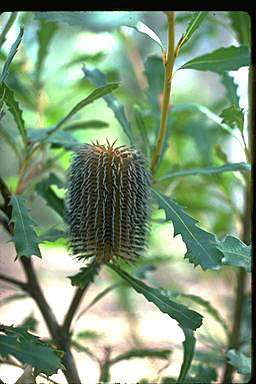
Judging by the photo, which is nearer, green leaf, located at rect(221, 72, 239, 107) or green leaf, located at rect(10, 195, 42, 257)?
green leaf, located at rect(10, 195, 42, 257)

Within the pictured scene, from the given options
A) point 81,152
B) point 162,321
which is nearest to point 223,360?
point 81,152

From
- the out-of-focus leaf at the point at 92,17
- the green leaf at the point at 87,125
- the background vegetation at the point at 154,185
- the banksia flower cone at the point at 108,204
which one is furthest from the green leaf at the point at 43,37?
the banksia flower cone at the point at 108,204

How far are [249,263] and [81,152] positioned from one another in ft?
0.87

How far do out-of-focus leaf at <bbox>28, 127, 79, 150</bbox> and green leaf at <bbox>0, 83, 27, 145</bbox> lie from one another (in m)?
0.02

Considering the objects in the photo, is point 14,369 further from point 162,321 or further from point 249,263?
point 162,321

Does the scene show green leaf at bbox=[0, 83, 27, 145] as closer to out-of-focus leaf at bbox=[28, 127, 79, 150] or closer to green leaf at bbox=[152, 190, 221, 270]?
out-of-focus leaf at bbox=[28, 127, 79, 150]

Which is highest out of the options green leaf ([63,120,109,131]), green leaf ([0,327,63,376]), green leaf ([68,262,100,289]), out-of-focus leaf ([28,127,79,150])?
green leaf ([63,120,109,131])

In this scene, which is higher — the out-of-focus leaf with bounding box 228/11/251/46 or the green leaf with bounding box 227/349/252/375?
the out-of-focus leaf with bounding box 228/11/251/46

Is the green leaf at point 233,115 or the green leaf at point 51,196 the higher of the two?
the green leaf at point 233,115

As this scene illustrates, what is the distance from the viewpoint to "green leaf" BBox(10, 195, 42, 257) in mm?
712

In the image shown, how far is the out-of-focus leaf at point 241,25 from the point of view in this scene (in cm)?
105

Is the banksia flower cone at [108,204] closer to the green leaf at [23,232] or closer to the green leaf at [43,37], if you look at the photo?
the green leaf at [23,232]

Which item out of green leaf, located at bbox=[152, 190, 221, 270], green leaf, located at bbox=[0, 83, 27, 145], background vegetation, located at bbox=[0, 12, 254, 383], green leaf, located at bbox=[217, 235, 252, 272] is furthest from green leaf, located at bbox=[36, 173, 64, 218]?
green leaf, located at bbox=[217, 235, 252, 272]

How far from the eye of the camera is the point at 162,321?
1.83m
